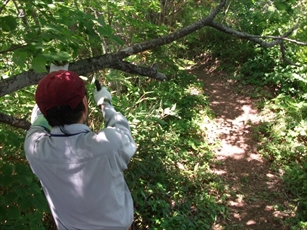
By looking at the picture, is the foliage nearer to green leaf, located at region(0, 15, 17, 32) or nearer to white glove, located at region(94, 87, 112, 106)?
green leaf, located at region(0, 15, 17, 32)

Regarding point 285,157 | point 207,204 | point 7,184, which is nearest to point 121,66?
point 7,184

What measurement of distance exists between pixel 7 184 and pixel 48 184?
0.54 metres

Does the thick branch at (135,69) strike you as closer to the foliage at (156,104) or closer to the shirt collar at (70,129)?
the foliage at (156,104)

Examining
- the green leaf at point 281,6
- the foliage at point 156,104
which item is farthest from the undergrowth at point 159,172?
the green leaf at point 281,6

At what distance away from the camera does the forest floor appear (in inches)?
183

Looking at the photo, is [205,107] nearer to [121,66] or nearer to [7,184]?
[121,66]

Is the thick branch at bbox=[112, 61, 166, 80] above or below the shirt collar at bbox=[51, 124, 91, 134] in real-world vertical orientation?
below

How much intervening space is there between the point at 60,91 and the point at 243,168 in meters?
5.31

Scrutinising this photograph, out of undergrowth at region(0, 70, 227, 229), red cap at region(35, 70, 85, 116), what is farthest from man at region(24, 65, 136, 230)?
undergrowth at region(0, 70, 227, 229)

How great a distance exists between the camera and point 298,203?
476 cm

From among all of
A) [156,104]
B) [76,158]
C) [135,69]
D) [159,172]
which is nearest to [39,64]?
[76,158]

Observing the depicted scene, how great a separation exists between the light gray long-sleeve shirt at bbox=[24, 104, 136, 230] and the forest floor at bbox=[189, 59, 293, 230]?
11.3 ft

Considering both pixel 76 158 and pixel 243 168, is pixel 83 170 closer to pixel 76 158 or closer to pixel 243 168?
pixel 76 158

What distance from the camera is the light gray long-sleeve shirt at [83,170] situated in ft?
4.42
